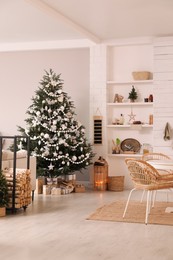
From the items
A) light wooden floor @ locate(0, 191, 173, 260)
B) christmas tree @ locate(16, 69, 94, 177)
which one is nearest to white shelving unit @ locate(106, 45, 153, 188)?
christmas tree @ locate(16, 69, 94, 177)

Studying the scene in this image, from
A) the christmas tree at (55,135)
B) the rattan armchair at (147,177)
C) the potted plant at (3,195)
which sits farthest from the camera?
the christmas tree at (55,135)

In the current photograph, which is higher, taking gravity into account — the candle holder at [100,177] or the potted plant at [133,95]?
the potted plant at [133,95]

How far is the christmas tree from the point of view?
8688mm

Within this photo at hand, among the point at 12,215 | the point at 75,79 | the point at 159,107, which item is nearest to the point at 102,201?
the point at 12,215

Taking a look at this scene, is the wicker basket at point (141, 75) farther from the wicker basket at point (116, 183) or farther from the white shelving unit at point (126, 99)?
the wicker basket at point (116, 183)

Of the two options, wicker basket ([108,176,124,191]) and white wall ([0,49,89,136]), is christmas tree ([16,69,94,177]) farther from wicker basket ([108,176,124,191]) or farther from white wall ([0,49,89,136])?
white wall ([0,49,89,136])

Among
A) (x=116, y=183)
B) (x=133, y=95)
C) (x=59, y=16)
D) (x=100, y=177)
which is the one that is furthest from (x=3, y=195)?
(x=133, y=95)

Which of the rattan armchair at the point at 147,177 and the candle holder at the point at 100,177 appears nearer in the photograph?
the rattan armchair at the point at 147,177

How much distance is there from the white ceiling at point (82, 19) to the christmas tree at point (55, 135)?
1.08 metres

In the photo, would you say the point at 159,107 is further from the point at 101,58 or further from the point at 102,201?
the point at 102,201

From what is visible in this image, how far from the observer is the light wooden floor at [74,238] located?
A: 4.31m

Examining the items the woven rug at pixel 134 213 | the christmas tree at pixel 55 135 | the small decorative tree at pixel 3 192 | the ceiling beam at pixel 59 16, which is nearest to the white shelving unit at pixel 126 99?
the ceiling beam at pixel 59 16

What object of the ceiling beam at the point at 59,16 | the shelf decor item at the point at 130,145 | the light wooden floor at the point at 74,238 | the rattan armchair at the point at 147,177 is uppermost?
the ceiling beam at the point at 59,16

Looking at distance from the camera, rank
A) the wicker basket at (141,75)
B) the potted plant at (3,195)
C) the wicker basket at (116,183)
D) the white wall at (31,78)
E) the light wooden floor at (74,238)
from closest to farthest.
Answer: the light wooden floor at (74,238) → the potted plant at (3,195) → the wicker basket at (116,183) → the wicker basket at (141,75) → the white wall at (31,78)
